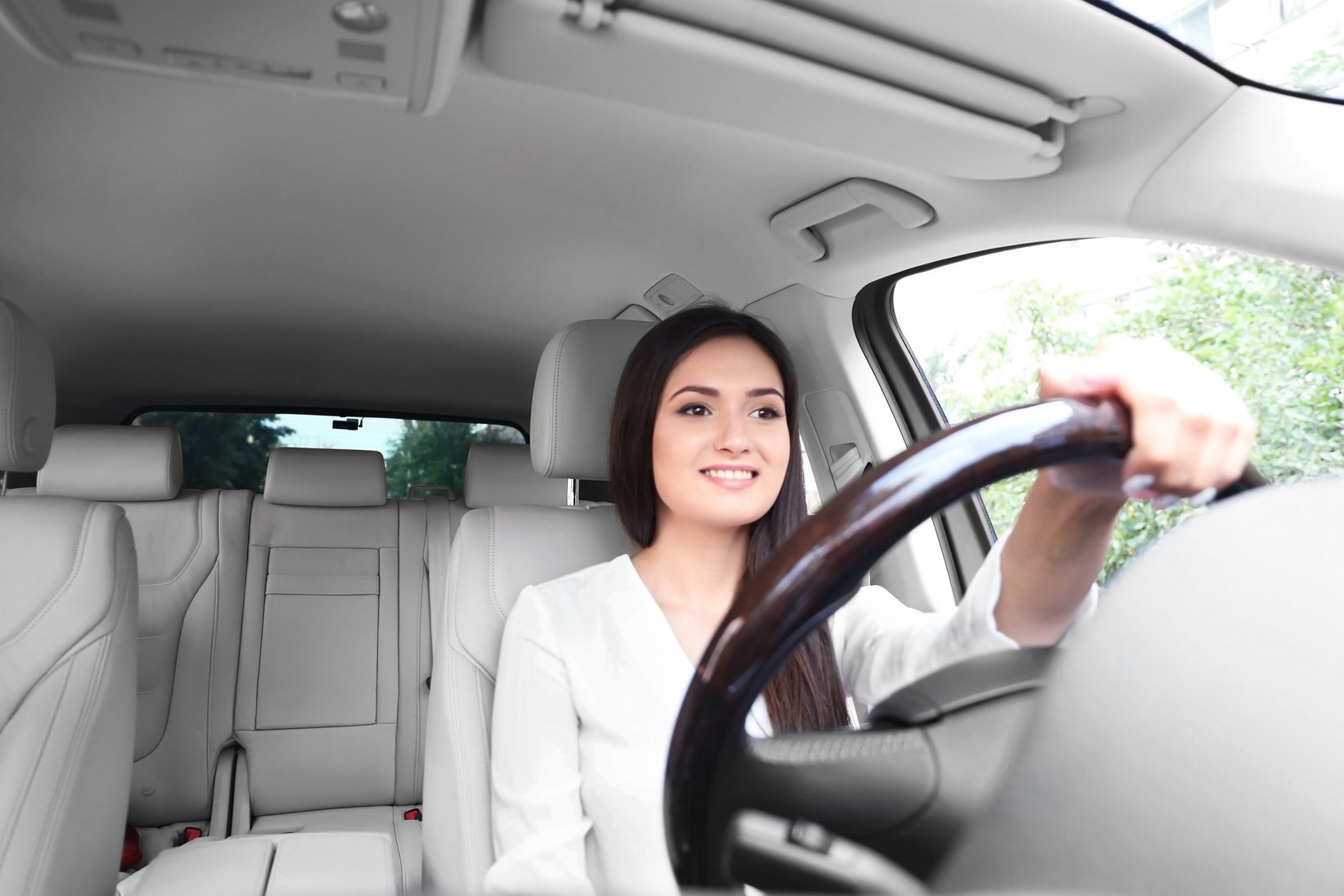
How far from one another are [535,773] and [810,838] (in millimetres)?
792

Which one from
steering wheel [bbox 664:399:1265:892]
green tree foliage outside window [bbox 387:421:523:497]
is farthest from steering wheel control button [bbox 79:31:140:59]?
green tree foliage outside window [bbox 387:421:523:497]

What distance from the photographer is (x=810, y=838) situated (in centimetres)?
43

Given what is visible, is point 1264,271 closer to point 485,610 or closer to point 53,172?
point 485,610

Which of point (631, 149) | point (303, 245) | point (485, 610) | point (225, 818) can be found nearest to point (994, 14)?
point (631, 149)

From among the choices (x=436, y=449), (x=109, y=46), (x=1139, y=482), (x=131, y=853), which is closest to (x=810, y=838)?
Result: (x=1139, y=482)

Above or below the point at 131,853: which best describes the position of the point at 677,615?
above

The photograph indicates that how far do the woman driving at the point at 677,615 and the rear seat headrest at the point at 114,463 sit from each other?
6.86 ft

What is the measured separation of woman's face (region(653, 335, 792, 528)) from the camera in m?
1.31

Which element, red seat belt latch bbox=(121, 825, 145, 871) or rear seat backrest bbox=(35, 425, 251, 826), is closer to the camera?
red seat belt latch bbox=(121, 825, 145, 871)

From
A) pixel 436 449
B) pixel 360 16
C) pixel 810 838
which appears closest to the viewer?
pixel 810 838

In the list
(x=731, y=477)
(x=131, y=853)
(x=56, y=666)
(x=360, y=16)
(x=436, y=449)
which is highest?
(x=436, y=449)

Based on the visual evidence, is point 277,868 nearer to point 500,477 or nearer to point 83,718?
point 83,718

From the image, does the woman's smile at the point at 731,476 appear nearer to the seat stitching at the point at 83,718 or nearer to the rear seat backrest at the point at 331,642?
the seat stitching at the point at 83,718

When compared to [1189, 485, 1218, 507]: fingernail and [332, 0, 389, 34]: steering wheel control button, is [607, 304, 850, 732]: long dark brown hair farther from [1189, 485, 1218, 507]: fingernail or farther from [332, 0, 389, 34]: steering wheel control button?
[1189, 485, 1218, 507]: fingernail
